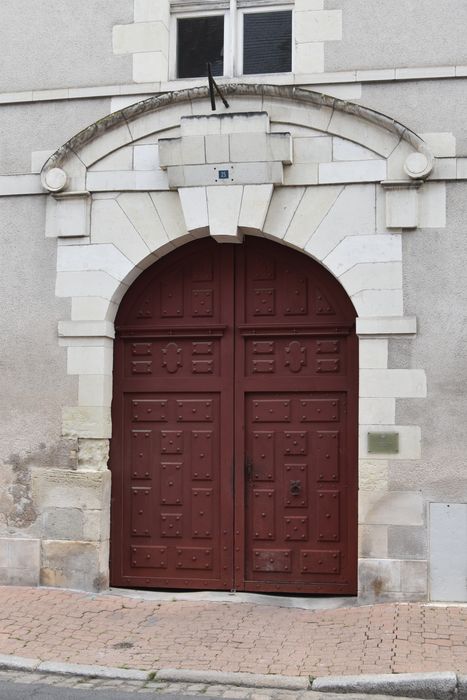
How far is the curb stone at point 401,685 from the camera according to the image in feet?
15.9

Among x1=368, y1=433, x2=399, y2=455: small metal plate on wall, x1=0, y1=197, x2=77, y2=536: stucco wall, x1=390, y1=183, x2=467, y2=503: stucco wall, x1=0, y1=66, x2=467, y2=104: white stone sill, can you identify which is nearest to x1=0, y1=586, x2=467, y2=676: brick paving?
x1=0, y1=197, x2=77, y2=536: stucco wall

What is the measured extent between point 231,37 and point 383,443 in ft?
11.6

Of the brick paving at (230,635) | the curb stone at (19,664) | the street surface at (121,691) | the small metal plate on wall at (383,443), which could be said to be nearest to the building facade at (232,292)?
the small metal plate on wall at (383,443)

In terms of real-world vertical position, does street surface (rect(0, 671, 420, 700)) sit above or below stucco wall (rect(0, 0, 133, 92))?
below

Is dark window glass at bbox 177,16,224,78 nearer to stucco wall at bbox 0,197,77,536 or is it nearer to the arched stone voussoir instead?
the arched stone voussoir

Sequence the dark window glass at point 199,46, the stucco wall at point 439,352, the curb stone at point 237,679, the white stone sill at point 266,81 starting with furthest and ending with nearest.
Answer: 1. the dark window glass at point 199,46
2. the white stone sill at point 266,81
3. the stucco wall at point 439,352
4. the curb stone at point 237,679

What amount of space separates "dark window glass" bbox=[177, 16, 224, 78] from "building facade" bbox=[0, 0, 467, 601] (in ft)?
0.06

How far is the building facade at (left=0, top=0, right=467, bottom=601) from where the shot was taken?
21.7 feet

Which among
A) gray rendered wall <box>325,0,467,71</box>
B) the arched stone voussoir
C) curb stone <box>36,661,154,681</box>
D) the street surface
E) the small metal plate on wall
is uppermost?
gray rendered wall <box>325,0,467,71</box>

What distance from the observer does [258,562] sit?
704cm

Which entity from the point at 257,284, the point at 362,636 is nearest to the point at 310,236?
the point at 257,284

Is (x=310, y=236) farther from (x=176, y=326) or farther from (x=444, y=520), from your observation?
(x=444, y=520)

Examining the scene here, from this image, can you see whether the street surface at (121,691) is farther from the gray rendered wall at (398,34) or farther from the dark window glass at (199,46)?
the dark window glass at (199,46)

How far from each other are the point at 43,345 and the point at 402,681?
3.85 metres
